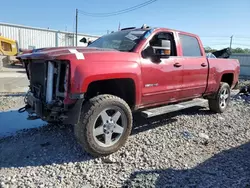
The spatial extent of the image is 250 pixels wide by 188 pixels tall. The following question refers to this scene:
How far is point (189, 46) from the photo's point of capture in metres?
5.07

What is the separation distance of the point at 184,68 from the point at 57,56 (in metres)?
2.69

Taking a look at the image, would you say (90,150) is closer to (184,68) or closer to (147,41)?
(147,41)

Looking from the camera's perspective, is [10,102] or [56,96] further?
[10,102]

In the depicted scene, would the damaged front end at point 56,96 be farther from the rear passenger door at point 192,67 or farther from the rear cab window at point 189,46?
the rear cab window at point 189,46

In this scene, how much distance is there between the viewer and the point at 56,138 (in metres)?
4.16

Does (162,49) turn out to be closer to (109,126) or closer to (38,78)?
(109,126)

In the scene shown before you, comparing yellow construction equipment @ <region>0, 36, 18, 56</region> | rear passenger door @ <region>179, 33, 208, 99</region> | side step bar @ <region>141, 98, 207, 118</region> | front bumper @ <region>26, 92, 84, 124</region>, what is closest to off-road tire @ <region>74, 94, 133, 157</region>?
front bumper @ <region>26, 92, 84, 124</region>

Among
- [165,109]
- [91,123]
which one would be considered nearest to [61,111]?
[91,123]

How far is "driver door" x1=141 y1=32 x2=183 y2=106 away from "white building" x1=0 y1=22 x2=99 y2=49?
19.3m

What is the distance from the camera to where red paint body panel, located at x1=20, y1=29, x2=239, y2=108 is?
3.07 m

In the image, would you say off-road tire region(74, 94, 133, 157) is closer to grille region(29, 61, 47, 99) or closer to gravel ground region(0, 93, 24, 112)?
grille region(29, 61, 47, 99)

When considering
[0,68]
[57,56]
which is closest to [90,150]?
[57,56]

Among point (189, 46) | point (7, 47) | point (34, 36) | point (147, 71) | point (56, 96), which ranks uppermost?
point (34, 36)

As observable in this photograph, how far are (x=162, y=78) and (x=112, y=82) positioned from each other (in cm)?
101
